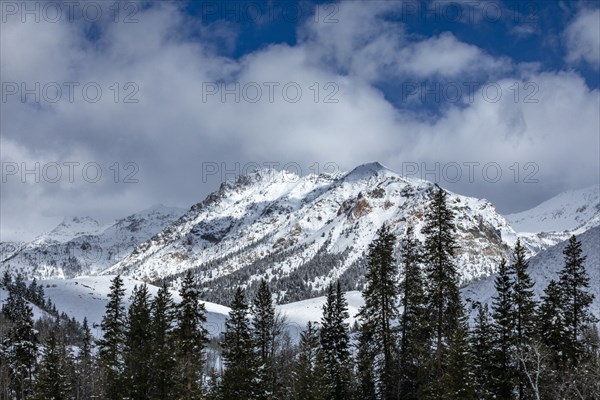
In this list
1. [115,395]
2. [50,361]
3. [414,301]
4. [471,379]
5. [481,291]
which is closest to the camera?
[471,379]

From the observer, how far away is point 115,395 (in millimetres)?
47812

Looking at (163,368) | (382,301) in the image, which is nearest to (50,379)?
(163,368)

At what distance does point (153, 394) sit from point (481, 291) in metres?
61.1

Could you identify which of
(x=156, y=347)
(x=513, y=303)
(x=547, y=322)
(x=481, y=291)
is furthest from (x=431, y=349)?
(x=481, y=291)

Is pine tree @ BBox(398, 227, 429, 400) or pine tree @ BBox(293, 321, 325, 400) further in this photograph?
pine tree @ BBox(293, 321, 325, 400)

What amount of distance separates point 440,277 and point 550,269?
5619 centimetres

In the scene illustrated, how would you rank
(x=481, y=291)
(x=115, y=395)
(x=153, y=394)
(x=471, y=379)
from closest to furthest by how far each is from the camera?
(x=471, y=379) < (x=153, y=394) < (x=115, y=395) < (x=481, y=291)

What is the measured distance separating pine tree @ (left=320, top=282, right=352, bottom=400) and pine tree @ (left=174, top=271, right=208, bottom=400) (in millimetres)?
11802

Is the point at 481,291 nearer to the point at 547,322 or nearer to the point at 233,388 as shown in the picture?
the point at 547,322

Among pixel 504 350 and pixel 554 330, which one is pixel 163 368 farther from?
pixel 554 330

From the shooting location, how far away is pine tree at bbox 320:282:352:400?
49.0 metres

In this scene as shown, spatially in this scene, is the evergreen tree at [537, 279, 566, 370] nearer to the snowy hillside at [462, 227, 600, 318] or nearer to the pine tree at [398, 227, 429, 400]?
the pine tree at [398, 227, 429, 400]

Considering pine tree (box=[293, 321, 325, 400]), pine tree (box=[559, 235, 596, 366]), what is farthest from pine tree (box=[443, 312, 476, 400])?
pine tree (box=[293, 321, 325, 400])

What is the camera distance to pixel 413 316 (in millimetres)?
41219
